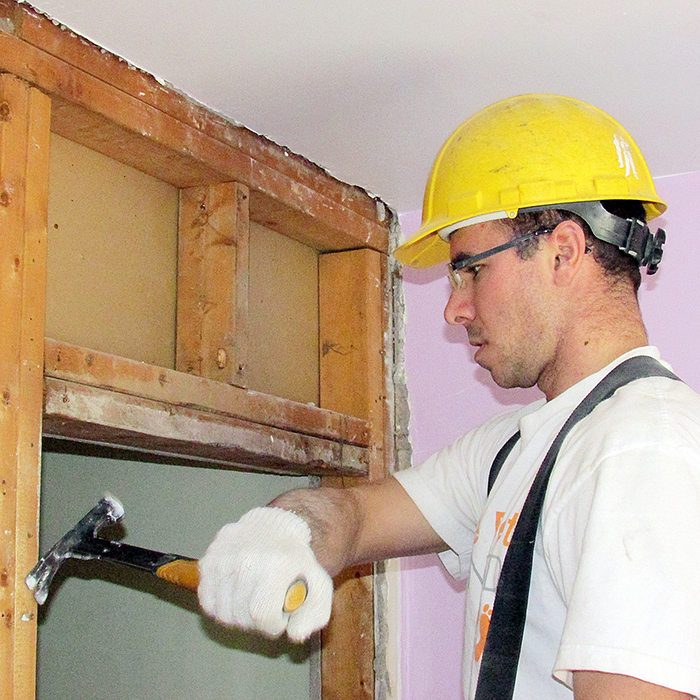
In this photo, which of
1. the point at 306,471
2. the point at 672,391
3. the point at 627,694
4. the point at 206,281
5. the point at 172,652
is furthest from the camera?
the point at 172,652

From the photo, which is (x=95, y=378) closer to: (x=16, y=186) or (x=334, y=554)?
(x=16, y=186)

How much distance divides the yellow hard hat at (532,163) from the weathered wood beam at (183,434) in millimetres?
578

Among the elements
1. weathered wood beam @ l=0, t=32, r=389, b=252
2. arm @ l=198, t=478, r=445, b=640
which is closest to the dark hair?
arm @ l=198, t=478, r=445, b=640

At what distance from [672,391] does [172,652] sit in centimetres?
165

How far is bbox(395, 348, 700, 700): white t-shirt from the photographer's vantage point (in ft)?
3.57

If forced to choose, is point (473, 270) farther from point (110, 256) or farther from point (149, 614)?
point (149, 614)

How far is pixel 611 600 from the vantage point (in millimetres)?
1111

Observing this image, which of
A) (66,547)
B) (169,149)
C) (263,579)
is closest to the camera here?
(263,579)

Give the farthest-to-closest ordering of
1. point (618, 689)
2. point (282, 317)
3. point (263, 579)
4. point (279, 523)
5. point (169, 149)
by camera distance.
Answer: point (282, 317) < point (169, 149) < point (279, 523) < point (263, 579) < point (618, 689)

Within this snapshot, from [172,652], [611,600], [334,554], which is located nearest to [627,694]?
[611,600]

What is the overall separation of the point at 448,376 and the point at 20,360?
1334 mm

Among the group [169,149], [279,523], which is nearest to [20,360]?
[279,523]

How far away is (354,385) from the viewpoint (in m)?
2.48

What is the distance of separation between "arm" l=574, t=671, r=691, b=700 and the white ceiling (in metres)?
1.11
